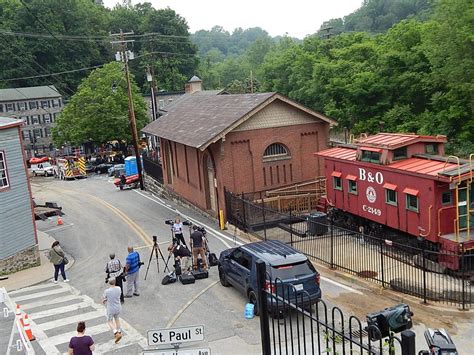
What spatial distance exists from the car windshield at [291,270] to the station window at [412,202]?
5845 mm

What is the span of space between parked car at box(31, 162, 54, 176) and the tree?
3489mm

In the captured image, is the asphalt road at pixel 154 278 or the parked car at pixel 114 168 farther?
the parked car at pixel 114 168

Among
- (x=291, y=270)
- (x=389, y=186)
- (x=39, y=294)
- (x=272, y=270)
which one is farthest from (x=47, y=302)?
(x=389, y=186)

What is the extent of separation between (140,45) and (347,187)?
96487mm

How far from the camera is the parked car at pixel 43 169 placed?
58.1 m

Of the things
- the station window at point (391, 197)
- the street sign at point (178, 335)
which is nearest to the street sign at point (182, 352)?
the street sign at point (178, 335)

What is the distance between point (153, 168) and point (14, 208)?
64.2ft

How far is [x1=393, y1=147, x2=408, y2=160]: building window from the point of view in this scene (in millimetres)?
19531

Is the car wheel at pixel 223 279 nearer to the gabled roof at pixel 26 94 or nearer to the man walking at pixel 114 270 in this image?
the man walking at pixel 114 270

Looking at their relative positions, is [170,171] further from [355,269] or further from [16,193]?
[355,269]

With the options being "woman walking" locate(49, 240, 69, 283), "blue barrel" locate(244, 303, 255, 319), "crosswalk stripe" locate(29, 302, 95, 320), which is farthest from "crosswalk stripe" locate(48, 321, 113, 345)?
"woman walking" locate(49, 240, 69, 283)

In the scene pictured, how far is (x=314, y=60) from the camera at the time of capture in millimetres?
56031

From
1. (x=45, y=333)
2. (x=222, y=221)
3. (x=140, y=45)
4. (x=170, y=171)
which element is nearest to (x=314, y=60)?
(x=170, y=171)

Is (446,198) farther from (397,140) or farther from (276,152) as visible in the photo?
(276,152)
